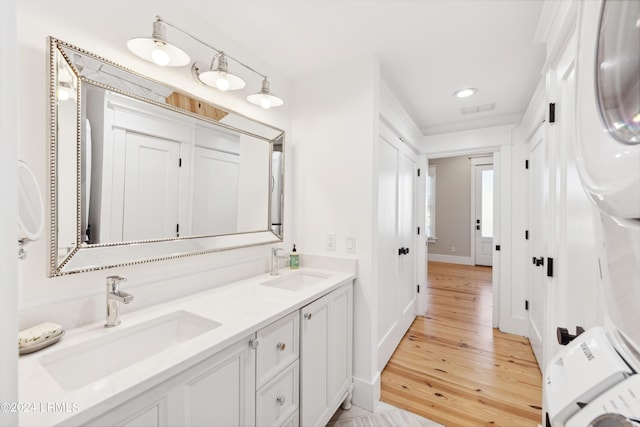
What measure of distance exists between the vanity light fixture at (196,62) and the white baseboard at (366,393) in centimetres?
198

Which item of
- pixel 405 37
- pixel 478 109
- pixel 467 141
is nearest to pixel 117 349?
pixel 405 37

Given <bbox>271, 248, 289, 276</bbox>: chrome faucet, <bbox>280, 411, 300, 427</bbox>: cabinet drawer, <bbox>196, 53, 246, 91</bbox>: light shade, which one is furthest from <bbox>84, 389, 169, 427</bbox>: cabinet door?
<bbox>196, 53, 246, 91</bbox>: light shade

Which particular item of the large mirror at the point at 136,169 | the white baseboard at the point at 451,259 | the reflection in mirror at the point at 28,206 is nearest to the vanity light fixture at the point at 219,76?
the large mirror at the point at 136,169

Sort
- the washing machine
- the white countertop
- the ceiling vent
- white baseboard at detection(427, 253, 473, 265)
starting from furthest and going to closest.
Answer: white baseboard at detection(427, 253, 473, 265), the ceiling vent, the white countertop, the washing machine

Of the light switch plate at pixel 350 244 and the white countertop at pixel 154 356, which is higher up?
the light switch plate at pixel 350 244

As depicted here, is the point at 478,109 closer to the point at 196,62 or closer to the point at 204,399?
the point at 196,62

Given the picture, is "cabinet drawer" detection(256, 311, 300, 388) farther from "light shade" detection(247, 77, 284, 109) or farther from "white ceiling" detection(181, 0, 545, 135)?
"white ceiling" detection(181, 0, 545, 135)

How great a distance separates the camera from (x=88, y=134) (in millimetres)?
1094

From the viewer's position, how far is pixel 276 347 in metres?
1.25

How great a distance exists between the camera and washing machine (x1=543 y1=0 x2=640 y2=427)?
1.31 feet

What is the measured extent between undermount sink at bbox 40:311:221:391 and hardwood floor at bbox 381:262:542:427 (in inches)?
60.2

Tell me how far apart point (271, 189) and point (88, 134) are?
111cm

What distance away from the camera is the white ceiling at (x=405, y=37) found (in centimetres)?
144

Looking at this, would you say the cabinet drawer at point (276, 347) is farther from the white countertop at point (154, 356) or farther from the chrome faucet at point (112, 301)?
the chrome faucet at point (112, 301)
